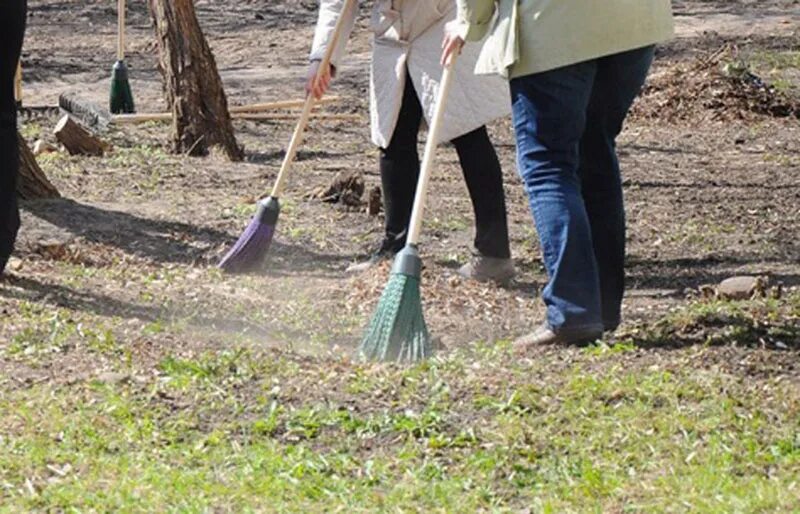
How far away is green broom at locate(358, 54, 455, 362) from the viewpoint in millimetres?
6074

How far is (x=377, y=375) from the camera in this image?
5699 mm

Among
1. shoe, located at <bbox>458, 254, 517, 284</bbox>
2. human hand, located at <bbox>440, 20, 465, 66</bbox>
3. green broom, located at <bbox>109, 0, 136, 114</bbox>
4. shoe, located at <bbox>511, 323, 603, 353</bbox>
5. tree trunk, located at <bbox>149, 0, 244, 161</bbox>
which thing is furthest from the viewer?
green broom, located at <bbox>109, 0, 136, 114</bbox>

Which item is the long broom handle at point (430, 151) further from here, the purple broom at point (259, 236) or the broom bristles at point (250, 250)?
the broom bristles at point (250, 250)

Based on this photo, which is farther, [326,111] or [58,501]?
[326,111]

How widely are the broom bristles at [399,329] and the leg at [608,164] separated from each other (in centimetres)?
68

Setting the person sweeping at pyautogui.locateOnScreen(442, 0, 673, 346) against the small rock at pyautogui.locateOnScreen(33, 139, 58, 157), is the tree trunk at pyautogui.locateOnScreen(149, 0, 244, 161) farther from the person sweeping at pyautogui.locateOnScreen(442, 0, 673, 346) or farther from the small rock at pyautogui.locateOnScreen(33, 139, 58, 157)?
the person sweeping at pyautogui.locateOnScreen(442, 0, 673, 346)

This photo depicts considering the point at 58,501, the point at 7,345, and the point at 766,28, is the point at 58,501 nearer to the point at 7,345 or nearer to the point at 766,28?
the point at 7,345

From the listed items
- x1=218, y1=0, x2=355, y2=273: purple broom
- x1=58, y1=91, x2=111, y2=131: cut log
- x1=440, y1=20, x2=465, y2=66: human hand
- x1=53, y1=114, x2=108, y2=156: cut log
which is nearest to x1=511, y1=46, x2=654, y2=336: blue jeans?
x1=440, y1=20, x2=465, y2=66: human hand

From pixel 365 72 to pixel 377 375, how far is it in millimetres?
9737

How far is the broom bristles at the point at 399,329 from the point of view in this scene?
19.9ft

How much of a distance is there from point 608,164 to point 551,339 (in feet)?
2.18

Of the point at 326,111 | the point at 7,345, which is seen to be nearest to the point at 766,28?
the point at 326,111

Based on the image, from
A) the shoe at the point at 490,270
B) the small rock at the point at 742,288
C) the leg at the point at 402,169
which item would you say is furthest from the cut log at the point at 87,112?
the small rock at the point at 742,288

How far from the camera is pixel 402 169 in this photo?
297 inches
